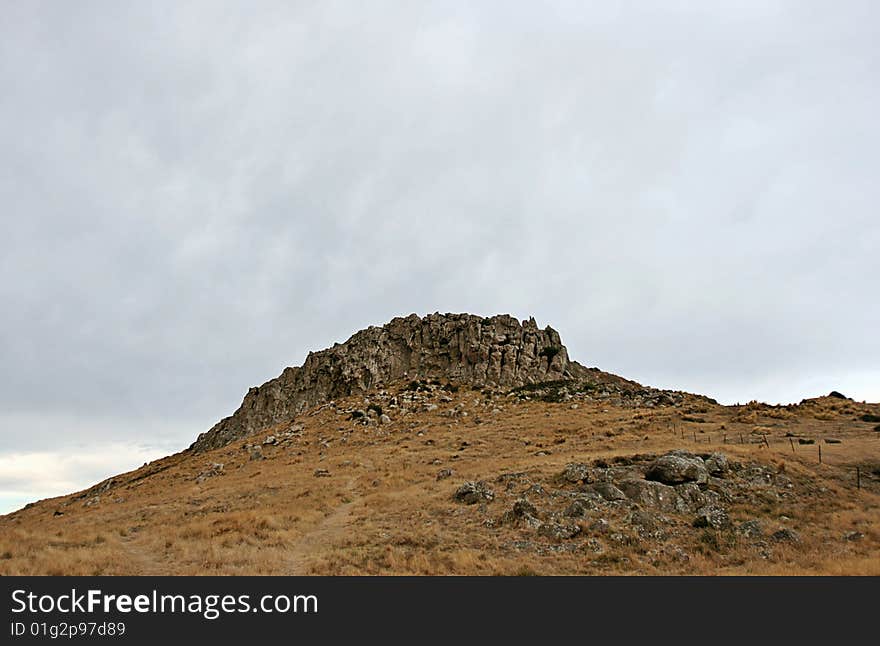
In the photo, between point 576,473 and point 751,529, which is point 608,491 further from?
point 751,529

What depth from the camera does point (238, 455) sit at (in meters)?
49.0

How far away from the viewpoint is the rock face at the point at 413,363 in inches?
2635

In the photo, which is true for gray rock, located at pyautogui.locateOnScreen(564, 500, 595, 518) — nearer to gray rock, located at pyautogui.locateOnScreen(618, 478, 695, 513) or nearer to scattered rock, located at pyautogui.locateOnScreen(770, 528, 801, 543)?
gray rock, located at pyautogui.locateOnScreen(618, 478, 695, 513)

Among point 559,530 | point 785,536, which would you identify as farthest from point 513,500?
point 785,536

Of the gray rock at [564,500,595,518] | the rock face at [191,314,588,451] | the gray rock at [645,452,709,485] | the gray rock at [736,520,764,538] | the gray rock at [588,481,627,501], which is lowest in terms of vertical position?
the gray rock at [736,520,764,538]

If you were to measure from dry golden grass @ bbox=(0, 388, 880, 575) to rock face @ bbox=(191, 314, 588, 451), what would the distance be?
18502mm

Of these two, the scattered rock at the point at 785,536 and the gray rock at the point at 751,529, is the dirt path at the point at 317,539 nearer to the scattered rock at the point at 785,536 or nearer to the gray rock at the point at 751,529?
the gray rock at the point at 751,529

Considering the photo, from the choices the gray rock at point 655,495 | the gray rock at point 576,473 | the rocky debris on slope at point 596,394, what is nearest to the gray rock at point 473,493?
the gray rock at point 576,473

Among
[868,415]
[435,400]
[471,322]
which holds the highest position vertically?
[471,322]

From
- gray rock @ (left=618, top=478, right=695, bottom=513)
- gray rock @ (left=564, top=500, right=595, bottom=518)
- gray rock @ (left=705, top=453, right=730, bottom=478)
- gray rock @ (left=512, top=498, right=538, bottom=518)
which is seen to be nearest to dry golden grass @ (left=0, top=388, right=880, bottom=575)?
gray rock @ (left=512, top=498, right=538, bottom=518)

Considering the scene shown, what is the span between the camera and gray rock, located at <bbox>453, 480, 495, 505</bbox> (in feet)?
77.4
